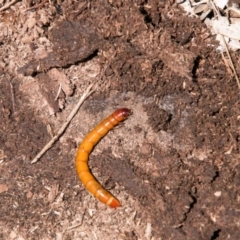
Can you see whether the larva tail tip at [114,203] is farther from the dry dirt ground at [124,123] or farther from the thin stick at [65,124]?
the thin stick at [65,124]

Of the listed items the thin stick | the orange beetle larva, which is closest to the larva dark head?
the orange beetle larva

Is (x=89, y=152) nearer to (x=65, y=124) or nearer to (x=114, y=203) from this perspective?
(x=65, y=124)

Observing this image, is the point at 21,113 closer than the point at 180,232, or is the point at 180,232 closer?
the point at 180,232

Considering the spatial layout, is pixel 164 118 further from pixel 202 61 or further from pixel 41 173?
pixel 41 173

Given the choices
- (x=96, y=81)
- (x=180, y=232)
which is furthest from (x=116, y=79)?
(x=180, y=232)

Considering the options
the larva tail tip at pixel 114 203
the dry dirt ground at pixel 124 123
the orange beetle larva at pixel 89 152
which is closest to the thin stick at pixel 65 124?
the dry dirt ground at pixel 124 123

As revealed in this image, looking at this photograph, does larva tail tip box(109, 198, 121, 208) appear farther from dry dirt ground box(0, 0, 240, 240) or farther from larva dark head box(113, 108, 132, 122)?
larva dark head box(113, 108, 132, 122)


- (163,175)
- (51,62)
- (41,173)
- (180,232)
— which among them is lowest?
(180,232)
